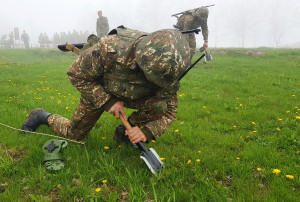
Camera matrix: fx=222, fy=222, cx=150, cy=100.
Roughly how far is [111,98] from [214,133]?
6.59ft

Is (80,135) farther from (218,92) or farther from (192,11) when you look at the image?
(192,11)

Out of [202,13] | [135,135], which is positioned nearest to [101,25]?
[202,13]

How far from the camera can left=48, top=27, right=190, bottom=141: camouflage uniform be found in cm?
227

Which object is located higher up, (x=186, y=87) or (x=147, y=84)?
(x=147, y=84)

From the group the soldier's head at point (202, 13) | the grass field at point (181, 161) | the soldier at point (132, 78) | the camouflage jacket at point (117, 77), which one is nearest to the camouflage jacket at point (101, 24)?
the soldier's head at point (202, 13)

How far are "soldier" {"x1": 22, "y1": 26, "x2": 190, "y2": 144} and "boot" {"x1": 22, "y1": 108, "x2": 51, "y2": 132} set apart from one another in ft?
1.82

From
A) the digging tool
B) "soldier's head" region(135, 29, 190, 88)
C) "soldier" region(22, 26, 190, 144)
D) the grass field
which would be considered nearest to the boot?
the grass field

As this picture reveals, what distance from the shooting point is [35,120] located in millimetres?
Answer: 3785

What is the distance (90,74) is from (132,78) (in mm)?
530

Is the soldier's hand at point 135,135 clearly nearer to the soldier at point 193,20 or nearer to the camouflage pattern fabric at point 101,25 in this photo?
the soldier at point 193,20

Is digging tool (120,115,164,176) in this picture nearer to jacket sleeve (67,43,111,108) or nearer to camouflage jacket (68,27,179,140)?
camouflage jacket (68,27,179,140)

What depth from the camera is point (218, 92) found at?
6680 millimetres

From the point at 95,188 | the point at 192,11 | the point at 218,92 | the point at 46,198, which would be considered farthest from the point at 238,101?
the point at 192,11

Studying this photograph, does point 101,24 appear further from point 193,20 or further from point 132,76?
point 132,76
